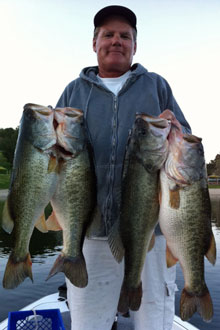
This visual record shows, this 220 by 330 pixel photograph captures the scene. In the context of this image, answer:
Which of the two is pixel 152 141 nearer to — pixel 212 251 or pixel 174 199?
pixel 174 199

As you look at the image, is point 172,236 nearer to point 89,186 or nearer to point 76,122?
point 89,186

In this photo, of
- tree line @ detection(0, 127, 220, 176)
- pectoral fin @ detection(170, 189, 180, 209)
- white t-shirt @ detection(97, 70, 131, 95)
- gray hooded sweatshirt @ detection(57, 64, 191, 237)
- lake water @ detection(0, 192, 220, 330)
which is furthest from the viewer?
tree line @ detection(0, 127, 220, 176)

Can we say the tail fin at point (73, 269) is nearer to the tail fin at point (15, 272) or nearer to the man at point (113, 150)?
the tail fin at point (15, 272)

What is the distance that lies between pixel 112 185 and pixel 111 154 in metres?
0.28

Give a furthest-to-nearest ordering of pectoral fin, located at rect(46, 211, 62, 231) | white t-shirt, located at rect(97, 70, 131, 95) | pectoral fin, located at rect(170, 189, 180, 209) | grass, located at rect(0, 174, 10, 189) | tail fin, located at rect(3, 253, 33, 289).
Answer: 1. grass, located at rect(0, 174, 10, 189)
2. white t-shirt, located at rect(97, 70, 131, 95)
3. pectoral fin, located at rect(46, 211, 62, 231)
4. pectoral fin, located at rect(170, 189, 180, 209)
5. tail fin, located at rect(3, 253, 33, 289)

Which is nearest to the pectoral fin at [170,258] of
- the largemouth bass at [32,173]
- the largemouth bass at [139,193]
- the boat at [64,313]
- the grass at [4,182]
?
the largemouth bass at [139,193]

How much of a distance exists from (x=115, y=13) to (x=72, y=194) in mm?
1798

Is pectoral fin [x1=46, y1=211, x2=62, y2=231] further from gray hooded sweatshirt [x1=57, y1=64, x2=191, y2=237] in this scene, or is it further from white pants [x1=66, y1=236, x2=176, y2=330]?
white pants [x1=66, y1=236, x2=176, y2=330]

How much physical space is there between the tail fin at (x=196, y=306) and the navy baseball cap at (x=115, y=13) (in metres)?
2.49

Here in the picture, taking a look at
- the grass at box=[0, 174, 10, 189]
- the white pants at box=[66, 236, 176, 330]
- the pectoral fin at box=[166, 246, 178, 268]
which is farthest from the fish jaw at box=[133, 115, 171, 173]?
the grass at box=[0, 174, 10, 189]

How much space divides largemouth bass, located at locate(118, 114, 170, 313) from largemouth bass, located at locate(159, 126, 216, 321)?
79 mm

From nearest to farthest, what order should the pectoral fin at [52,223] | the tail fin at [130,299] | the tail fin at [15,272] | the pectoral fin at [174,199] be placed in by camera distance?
1. the tail fin at [15,272]
2. the pectoral fin at [174,199]
3. the tail fin at [130,299]
4. the pectoral fin at [52,223]

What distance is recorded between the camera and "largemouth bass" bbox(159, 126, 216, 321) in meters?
2.79

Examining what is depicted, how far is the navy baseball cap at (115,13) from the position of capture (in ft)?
11.4
